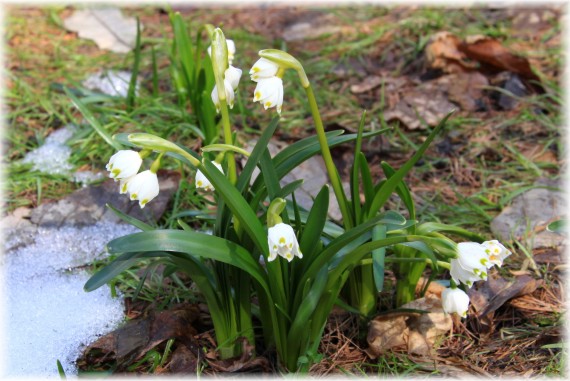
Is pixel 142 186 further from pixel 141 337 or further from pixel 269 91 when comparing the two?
pixel 141 337

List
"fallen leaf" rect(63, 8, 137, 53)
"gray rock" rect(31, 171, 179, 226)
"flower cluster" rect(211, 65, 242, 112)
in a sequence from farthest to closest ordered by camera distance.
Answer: "fallen leaf" rect(63, 8, 137, 53)
"gray rock" rect(31, 171, 179, 226)
"flower cluster" rect(211, 65, 242, 112)

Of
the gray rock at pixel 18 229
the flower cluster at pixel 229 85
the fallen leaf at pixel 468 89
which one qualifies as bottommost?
the gray rock at pixel 18 229

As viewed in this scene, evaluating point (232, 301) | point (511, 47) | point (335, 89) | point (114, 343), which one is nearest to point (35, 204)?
point (114, 343)

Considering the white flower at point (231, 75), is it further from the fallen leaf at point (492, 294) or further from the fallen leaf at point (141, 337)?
the fallen leaf at point (492, 294)

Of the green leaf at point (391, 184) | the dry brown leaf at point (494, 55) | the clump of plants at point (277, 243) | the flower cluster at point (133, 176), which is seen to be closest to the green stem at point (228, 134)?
the clump of plants at point (277, 243)

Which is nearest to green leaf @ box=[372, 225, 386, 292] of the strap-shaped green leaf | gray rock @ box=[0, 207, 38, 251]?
the strap-shaped green leaf

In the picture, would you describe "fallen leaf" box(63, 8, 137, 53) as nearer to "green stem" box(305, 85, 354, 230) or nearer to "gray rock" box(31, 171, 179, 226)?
"gray rock" box(31, 171, 179, 226)

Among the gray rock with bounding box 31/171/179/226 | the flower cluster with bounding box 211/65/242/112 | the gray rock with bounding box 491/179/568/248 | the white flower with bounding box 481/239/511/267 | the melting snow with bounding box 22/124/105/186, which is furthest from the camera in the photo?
the melting snow with bounding box 22/124/105/186

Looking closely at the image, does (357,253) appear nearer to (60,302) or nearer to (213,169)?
(213,169)
